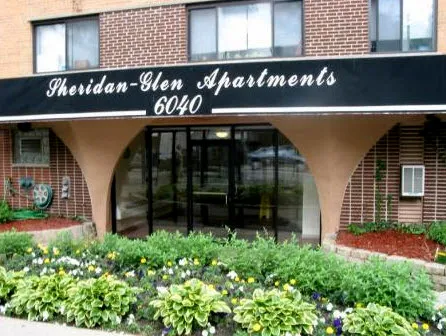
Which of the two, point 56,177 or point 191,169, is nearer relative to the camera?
point 191,169

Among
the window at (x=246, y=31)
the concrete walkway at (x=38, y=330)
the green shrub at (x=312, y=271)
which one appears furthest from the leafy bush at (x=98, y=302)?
the window at (x=246, y=31)

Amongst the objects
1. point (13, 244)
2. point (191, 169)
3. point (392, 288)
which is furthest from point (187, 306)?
point (191, 169)

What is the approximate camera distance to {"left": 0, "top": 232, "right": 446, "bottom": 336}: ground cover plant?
4895 millimetres

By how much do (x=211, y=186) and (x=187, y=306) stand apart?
21.8 ft

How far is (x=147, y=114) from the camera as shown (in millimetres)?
9445

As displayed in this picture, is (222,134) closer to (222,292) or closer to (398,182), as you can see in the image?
(398,182)

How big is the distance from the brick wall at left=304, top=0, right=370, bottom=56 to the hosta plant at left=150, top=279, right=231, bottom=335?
635cm

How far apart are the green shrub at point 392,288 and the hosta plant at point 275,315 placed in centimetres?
60

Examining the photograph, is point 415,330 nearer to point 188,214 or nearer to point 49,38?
point 188,214

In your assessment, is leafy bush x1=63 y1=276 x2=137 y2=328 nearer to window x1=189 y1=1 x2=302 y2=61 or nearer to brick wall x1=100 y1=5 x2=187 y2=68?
window x1=189 y1=1 x2=302 y2=61

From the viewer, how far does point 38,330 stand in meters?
5.11

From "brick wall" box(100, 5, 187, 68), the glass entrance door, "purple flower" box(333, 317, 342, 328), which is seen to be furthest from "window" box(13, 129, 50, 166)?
"purple flower" box(333, 317, 342, 328)

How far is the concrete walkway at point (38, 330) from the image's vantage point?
5.01 m

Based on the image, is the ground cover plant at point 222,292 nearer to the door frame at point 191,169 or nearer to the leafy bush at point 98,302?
the leafy bush at point 98,302
